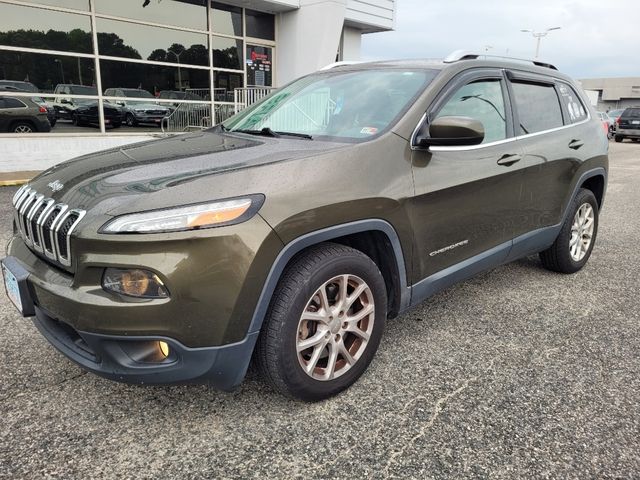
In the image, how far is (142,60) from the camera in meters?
11.5

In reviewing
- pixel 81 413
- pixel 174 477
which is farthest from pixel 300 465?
pixel 81 413

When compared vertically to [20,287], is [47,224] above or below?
above

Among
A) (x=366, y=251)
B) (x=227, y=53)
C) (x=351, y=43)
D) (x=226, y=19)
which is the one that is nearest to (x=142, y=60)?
(x=227, y=53)

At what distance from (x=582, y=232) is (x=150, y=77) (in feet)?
34.0

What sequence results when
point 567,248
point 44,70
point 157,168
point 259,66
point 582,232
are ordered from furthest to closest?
1. point 259,66
2. point 44,70
3. point 582,232
4. point 567,248
5. point 157,168

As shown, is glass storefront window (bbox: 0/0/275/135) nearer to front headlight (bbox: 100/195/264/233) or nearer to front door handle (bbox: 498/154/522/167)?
front headlight (bbox: 100/195/264/233)

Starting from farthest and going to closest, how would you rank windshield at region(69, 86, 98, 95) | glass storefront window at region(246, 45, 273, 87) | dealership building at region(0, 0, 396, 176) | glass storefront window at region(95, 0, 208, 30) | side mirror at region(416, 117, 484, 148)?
glass storefront window at region(246, 45, 273, 87) < glass storefront window at region(95, 0, 208, 30) < windshield at region(69, 86, 98, 95) < dealership building at region(0, 0, 396, 176) < side mirror at region(416, 117, 484, 148)

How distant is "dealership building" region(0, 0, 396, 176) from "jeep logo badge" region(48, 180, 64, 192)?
345 inches

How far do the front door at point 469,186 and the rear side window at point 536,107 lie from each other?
0.57 feet

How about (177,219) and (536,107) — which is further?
(536,107)

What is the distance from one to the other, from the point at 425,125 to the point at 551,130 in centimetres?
160

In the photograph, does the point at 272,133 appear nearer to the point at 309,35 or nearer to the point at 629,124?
the point at 309,35

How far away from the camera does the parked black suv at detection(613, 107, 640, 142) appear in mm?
23750

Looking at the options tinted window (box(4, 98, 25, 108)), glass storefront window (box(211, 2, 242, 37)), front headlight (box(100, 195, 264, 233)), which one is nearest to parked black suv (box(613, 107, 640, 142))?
glass storefront window (box(211, 2, 242, 37))
